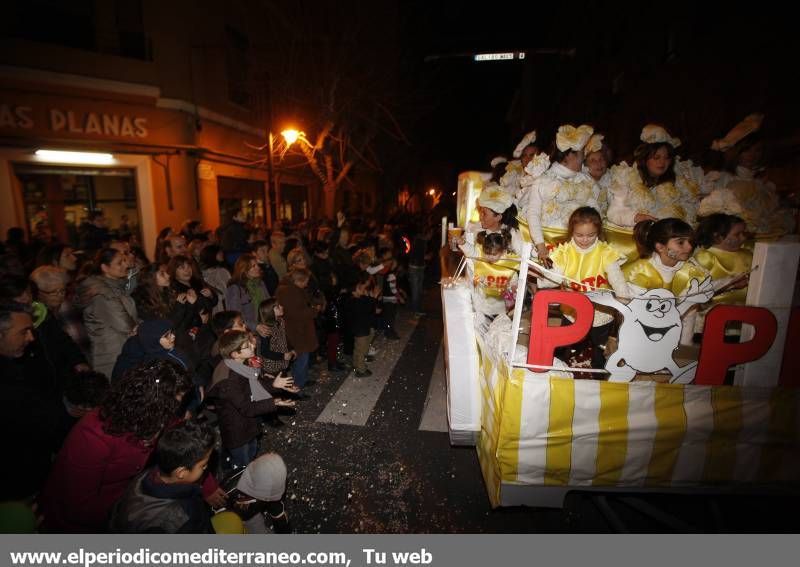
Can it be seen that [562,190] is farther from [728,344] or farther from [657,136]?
[728,344]

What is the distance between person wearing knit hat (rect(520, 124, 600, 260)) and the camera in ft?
13.4

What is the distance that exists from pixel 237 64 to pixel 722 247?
1534cm

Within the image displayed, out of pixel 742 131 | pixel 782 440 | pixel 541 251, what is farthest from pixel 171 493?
pixel 742 131

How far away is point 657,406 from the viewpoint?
2.37 meters

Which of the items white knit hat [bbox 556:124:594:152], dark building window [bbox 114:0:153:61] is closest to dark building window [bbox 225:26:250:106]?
dark building window [bbox 114:0:153:61]

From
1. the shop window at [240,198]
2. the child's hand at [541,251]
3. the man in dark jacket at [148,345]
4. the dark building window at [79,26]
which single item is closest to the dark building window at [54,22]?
the dark building window at [79,26]

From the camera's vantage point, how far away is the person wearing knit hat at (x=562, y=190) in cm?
408

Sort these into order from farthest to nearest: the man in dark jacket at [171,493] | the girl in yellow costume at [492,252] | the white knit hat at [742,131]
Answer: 1. the white knit hat at [742,131]
2. the girl in yellow costume at [492,252]
3. the man in dark jacket at [171,493]

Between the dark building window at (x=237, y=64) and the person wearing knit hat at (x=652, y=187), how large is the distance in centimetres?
1334

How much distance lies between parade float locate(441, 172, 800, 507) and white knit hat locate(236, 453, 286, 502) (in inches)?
59.7

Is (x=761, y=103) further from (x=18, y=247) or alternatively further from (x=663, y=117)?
(x=18, y=247)

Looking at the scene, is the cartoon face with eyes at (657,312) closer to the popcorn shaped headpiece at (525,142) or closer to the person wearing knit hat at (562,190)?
the person wearing knit hat at (562,190)

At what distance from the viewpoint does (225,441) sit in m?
3.38

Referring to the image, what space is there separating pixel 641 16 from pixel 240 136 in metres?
13.2
